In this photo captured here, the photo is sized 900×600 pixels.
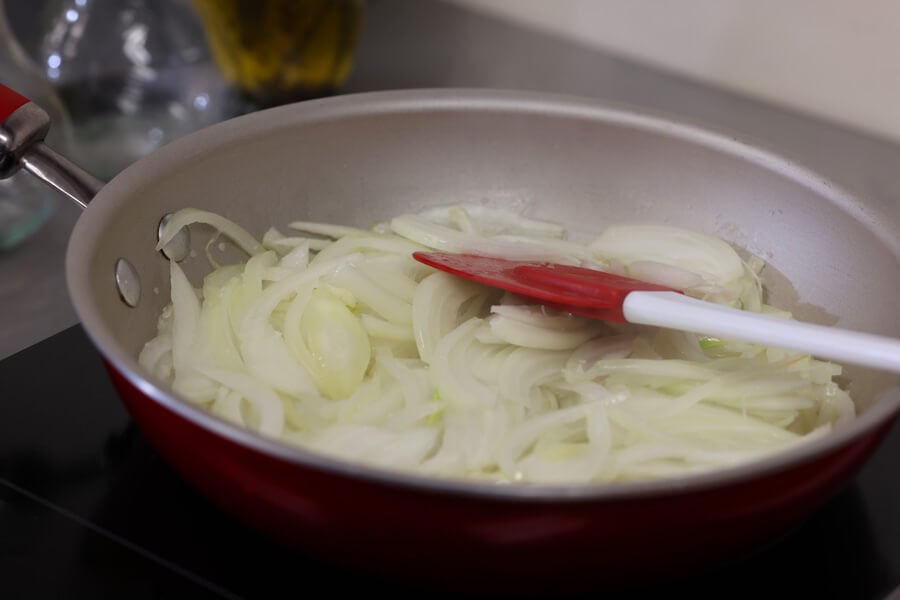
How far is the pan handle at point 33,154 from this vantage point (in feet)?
3.09

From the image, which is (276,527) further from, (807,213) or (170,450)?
(807,213)

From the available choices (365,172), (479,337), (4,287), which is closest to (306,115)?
(365,172)

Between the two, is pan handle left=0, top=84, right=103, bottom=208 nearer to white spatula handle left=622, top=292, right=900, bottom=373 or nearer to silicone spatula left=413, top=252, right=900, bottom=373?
silicone spatula left=413, top=252, right=900, bottom=373

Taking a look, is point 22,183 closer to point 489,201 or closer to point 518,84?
point 489,201

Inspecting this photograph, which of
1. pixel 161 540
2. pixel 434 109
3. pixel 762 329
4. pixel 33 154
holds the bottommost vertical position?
pixel 161 540

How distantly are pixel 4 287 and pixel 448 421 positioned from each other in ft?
2.60

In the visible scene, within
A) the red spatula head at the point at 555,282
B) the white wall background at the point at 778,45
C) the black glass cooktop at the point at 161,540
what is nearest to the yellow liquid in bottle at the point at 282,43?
the white wall background at the point at 778,45

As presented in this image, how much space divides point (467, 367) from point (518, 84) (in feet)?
3.55

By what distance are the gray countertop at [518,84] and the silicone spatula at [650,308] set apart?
0.57m

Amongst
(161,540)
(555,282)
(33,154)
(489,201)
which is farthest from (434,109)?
(161,540)

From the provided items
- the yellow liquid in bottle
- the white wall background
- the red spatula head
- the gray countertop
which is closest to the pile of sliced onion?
the red spatula head

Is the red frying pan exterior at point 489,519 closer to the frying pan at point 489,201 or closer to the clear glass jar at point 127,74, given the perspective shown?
the frying pan at point 489,201

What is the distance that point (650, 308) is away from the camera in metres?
0.90

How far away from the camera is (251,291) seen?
41.1 inches
